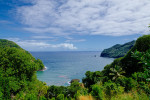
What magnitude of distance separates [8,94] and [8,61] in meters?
2.54

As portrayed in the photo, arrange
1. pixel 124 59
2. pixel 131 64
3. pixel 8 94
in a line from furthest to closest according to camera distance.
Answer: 1. pixel 124 59
2. pixel 131 64
3. pixel 8 94

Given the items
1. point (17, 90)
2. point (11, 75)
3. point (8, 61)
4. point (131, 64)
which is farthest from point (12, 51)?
point (131, 64)

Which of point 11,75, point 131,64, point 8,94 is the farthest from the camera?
point 131,64

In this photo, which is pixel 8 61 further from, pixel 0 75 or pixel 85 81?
pixel 85 81

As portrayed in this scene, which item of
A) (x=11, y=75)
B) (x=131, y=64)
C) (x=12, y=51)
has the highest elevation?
(x=12, y=51)

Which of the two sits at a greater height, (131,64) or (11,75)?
(11,75)

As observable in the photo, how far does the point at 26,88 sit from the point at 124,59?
27868 mm

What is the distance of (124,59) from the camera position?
1193 inches

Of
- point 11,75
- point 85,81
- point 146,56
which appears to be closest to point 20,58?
point 11,75

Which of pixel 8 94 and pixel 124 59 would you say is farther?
pixel 124 59

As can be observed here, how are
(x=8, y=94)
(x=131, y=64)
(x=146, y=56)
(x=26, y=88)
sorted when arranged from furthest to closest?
(x=131, y=64)
(x=26, y=88)
(x=8, y=94)
(x=146, y=56)

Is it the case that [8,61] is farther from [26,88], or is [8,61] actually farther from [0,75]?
[26,88]

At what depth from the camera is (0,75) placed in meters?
7.80

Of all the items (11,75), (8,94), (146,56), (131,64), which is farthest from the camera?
(131,64)
